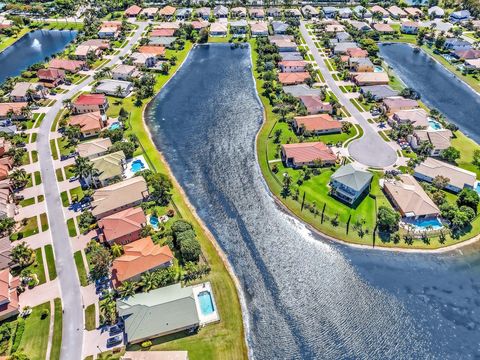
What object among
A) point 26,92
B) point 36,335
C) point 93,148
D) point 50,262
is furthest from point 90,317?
point 26,92

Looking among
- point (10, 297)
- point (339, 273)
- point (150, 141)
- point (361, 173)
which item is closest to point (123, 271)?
point (10, 297)

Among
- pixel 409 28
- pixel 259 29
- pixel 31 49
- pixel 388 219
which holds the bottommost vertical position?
pixel 388 219

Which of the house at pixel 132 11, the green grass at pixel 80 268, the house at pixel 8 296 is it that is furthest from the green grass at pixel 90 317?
the house at pixel 132 11

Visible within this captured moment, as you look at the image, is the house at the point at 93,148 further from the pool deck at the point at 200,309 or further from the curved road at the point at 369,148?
the curved road at the point at 369,148

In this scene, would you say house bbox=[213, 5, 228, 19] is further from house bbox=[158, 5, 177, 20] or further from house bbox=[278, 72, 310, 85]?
house bbox=[278, 72, 310, 85]

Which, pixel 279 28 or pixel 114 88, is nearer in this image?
pixel 114 88

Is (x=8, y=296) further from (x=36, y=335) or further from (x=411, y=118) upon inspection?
(x=411, y=118)

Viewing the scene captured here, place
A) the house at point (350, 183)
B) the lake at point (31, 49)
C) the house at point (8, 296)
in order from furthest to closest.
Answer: the lake at point (31, 49) < the house at point (350, 183) < the house at point (8, 296)
